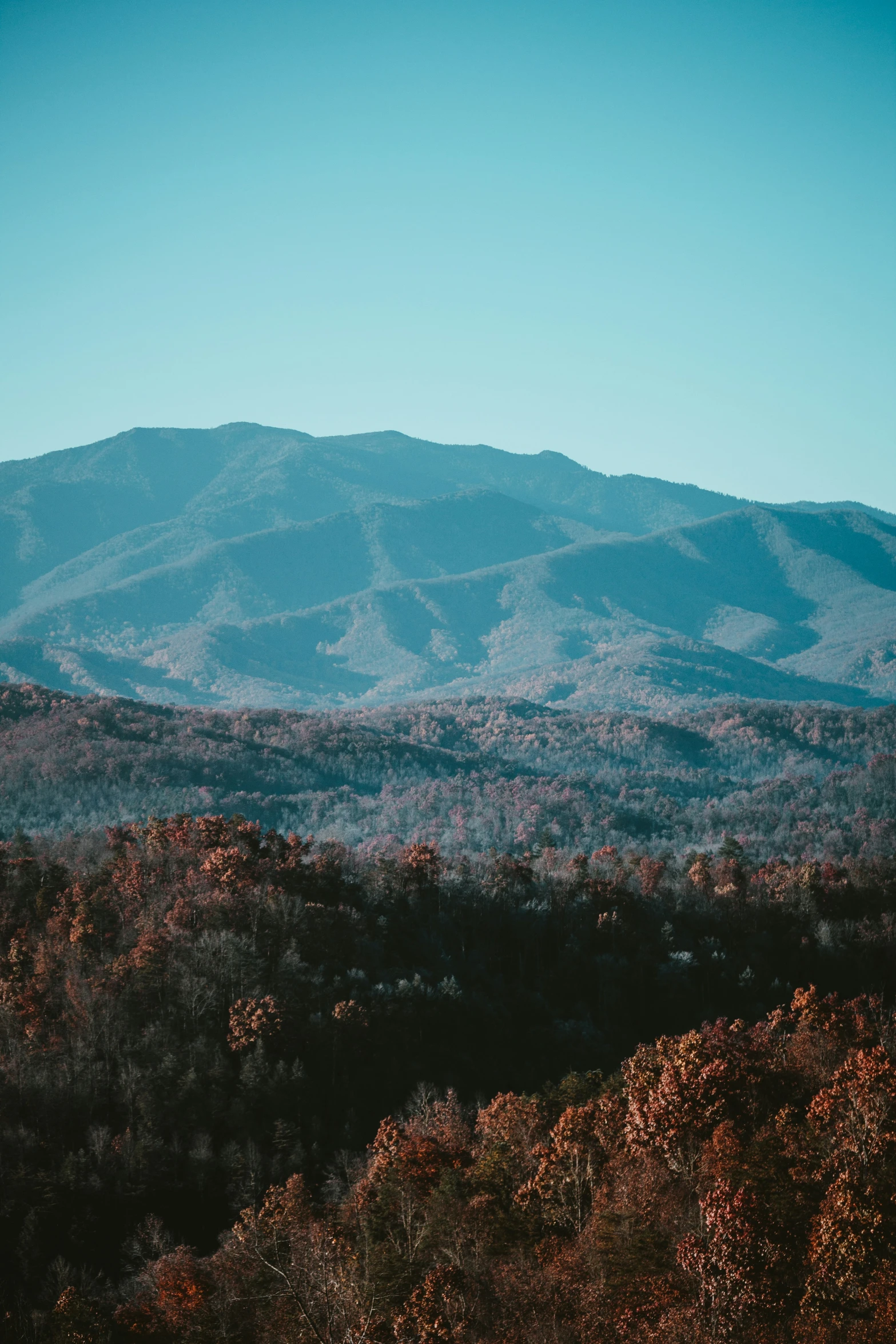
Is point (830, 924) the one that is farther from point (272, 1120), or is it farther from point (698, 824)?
point (698, 824)

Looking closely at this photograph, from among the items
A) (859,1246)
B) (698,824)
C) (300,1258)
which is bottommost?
(698,824)

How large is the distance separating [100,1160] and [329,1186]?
13.2 m

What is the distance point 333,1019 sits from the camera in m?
71.2

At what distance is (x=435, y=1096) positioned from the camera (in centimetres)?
A: 6675

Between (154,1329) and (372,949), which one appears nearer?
(154,1329)

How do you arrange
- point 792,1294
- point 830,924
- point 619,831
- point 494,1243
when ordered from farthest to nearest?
point 619,831
point 830,924
point 494,1243
point 792,1294

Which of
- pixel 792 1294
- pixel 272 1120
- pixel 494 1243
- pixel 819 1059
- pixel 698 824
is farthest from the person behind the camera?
pixel 698 824

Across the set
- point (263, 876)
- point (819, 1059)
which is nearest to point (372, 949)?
point (263, 876)

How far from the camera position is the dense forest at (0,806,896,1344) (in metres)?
34.3

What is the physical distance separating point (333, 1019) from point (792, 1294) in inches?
1670

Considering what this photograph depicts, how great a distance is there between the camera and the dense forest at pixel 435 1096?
34281 mm

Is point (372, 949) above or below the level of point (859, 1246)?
below

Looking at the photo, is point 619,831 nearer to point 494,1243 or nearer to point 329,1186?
point 329,1186

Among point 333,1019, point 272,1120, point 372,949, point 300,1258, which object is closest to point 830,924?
point 372,949
